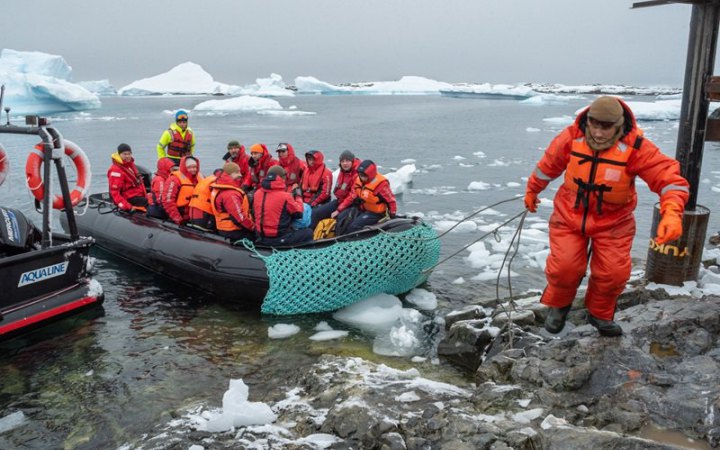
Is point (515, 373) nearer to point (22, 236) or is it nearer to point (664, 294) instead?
point (664, 294)

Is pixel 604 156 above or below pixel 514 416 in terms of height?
above

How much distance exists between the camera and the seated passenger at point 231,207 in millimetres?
5902

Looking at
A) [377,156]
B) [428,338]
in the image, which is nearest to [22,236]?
[428,338]

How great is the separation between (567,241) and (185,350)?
3.51 meters

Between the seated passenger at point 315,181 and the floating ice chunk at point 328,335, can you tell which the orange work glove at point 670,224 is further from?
the seated passenger at point 315,181

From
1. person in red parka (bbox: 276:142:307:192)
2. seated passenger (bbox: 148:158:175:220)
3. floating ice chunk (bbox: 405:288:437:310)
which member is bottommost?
floating ice chunk (bbox: 405:288:437:310)

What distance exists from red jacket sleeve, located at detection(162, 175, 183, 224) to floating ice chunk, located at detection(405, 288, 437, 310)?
297cm

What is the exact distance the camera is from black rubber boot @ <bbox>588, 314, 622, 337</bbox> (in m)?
3.57

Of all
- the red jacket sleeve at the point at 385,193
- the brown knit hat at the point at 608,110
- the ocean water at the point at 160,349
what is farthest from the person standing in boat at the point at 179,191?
the brown knit hat at the point at 608,110

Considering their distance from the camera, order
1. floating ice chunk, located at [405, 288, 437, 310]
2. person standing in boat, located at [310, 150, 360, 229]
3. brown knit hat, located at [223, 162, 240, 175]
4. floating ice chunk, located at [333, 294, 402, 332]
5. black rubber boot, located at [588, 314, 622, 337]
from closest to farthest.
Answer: black rubber boot, located at [588, 314, 622, 337] < floating ice chunk, located at [333, 294, 402, 332] < brown knit hat, located at [223, 162, 240, 175] < floating ice chunk, located at [405, 288, 437, 310] < person standing in boat, located at [310, 150, 360, 229]

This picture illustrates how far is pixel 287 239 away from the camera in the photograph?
5.87 m

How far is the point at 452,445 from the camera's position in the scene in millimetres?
2783

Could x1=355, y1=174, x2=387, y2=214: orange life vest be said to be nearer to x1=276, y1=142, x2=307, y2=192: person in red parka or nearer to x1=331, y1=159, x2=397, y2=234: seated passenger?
x1=331, y1=159, x2=397, y2=234: seated passenger

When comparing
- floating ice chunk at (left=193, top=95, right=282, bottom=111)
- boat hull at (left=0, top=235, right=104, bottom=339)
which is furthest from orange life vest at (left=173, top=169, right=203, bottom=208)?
floating ice chunk at (left=193, top=95, right=282, bottom=111)
